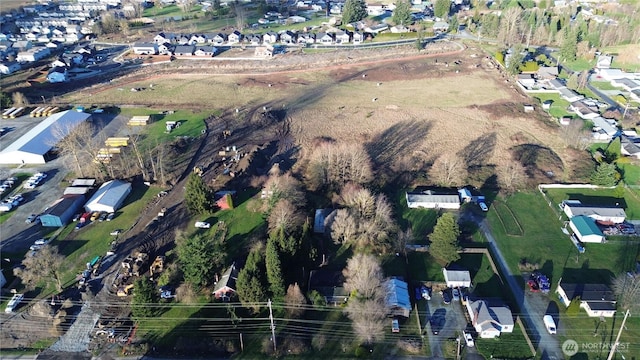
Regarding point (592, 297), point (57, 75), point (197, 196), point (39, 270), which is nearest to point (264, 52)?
point (57, 75)

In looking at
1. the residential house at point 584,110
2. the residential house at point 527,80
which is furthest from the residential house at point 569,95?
the residential house at point 527,80

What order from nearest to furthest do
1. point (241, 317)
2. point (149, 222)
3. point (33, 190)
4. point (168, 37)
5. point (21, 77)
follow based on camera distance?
point (241, 317) < point (149, 222) < point (33, 190) < point (21, 77) < point (168, 37)

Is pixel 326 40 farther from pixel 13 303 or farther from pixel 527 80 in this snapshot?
pixel 13 303

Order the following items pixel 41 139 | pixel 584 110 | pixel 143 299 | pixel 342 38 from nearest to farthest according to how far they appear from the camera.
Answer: pixel 143 299 < pixel 41 139 < pixel 584 110 < pixel 342 38

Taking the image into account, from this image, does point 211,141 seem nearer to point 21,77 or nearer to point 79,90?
point 79,90

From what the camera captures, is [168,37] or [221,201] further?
[168,37]

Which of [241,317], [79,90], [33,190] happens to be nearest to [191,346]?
[241,317]

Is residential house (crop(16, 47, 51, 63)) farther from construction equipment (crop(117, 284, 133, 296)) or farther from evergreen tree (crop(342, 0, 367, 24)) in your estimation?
construction equipment (crop(117, 284, 133, 296))

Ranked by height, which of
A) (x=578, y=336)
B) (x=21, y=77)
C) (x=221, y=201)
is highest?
(x=21, y=77)
